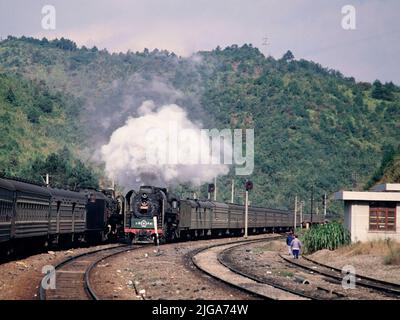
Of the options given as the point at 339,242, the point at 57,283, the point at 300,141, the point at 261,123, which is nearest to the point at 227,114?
the point at 261,123

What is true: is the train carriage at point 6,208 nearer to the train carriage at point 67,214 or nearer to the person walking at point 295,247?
the train carriage at point 67,214

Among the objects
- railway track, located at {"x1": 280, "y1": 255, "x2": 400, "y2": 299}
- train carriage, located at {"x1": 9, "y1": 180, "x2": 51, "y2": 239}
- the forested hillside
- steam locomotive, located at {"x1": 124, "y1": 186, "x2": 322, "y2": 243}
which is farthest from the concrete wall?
the forested hillside

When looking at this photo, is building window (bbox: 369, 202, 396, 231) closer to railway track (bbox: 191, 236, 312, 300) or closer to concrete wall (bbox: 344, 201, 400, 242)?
concrete wall (bbox: 344, 201, 400, 242)

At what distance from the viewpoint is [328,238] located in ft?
141

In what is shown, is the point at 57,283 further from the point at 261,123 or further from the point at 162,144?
the point at 261,123

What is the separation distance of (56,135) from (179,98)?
45.1 m

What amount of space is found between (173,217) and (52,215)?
14.6 meters

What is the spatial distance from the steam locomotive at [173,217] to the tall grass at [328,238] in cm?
929

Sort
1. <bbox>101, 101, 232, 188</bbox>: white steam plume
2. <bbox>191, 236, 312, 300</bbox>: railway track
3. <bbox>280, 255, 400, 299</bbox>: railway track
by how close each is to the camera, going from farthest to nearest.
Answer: <bbox>101, 101, 232, 188</bbox>: white steam plume
<bbox>280, 255, 400, 299</bbox>: railway track
<bbox>191, 236, 312, 300</bbox>: railway track

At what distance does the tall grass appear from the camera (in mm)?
42750

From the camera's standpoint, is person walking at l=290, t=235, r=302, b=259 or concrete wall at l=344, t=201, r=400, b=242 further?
concrete wall at l=344, t=201, r=400, b=242

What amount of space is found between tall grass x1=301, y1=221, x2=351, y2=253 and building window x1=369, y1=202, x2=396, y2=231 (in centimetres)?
162

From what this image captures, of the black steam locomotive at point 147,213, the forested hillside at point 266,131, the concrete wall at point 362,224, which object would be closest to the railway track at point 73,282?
the black steam locomotive at point 147,213

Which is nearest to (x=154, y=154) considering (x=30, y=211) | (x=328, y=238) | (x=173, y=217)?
(x=173, y=217)
